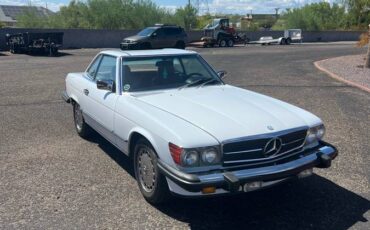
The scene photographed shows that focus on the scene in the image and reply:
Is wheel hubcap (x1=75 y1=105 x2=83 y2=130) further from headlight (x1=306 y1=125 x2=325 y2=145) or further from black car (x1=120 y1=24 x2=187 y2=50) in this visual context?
black car (x1=120 y1=24 x2=187 y2=50)

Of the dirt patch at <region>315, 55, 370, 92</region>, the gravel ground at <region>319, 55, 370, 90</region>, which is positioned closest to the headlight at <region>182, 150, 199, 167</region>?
the dirt patch at <region>315, 55, 370, 92</region>

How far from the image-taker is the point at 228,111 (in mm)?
4156

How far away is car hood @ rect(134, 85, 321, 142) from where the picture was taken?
3.78m

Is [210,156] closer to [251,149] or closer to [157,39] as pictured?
[251,149]

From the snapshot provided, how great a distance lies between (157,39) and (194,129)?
24413mm

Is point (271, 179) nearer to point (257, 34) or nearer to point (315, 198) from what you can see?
point (315, 198)

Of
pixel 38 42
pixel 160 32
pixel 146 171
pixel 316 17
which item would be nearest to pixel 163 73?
pixel 146 171

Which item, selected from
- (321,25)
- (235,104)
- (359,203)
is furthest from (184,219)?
(321,25)

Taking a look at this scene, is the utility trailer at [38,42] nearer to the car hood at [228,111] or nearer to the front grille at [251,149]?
the car hood at [228,111]

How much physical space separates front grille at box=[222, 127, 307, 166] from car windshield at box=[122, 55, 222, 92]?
169 centimetres

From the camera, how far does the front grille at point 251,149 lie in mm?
3643

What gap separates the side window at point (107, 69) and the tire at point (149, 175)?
4.36 ft

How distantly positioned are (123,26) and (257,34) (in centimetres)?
1520

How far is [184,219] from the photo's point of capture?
396 centimetres
